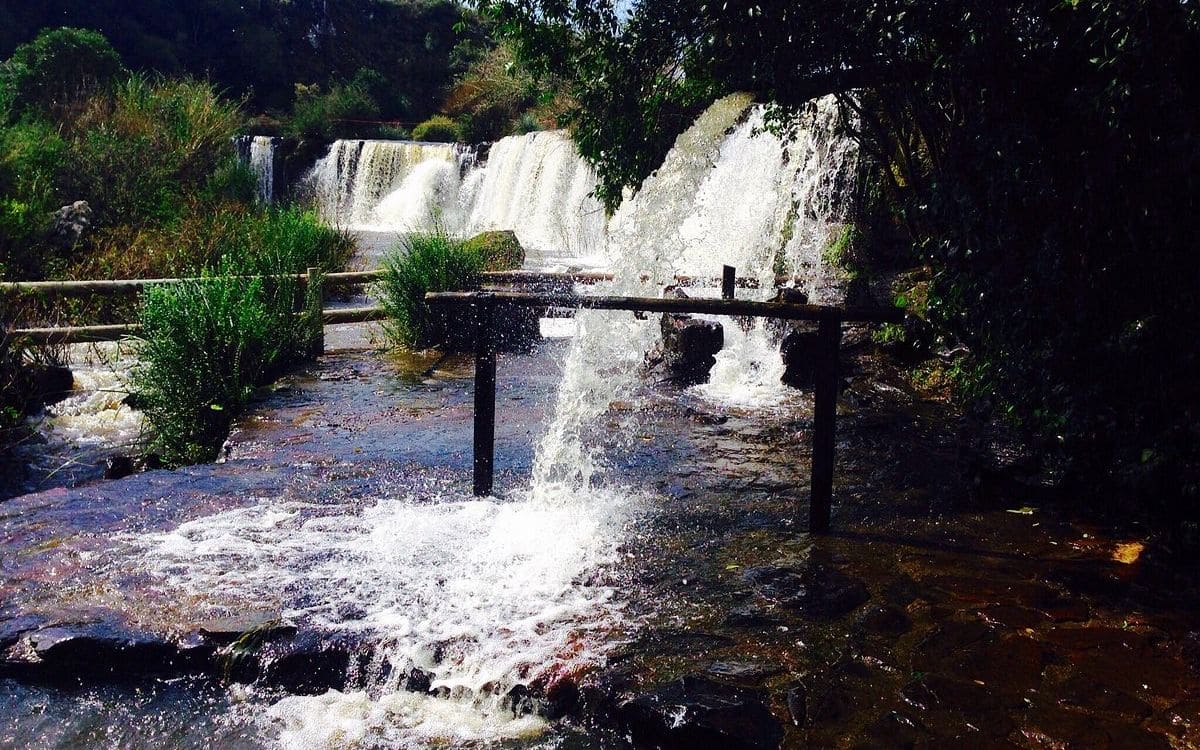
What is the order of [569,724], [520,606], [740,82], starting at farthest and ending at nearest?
[740,82]
[520,606]
[569,724]

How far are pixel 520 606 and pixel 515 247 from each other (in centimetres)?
1048

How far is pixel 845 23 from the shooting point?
549cm

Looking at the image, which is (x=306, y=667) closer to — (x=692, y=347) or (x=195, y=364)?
(x=195, y=364)

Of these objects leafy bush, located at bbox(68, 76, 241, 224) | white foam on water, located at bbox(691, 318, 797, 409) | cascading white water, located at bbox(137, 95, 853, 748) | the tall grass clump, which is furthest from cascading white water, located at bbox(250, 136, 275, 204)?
the tall grass clump

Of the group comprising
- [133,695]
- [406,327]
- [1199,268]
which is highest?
[1199,268]

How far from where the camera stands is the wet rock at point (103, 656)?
394 centimetres

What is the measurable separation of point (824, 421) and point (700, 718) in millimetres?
2006

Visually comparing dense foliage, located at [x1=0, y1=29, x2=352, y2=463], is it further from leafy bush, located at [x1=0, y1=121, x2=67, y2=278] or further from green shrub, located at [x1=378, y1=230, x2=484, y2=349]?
green shrub, located at [x1=378, y1=230, x2=484, y2=349]

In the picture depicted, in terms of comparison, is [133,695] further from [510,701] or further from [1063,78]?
[1063,78]

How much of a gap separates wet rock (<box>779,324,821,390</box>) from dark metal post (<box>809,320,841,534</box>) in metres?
4.01

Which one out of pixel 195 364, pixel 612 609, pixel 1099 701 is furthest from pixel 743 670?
pixel 195 364

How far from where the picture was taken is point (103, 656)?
3.95 metres

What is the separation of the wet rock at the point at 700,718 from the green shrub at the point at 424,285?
7367 mm

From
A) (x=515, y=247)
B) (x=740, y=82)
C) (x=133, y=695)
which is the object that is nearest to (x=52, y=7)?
(x=515, y=247)
